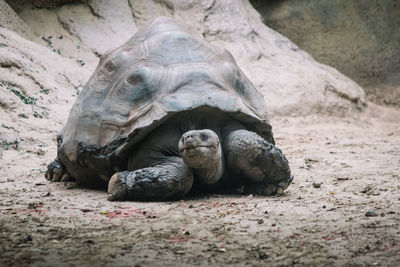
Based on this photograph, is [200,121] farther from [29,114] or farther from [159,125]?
[29,114]

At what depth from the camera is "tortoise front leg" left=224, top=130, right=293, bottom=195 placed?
3959 millimetres

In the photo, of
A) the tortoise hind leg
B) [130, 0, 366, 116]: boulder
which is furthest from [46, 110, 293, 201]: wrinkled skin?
[130, 0, 366, 116]: boulder

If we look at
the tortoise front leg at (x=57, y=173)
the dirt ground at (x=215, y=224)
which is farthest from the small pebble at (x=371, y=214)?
the tortoise front leg at (x=57, y=173)

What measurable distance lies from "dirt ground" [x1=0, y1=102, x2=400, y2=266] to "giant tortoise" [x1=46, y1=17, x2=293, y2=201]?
0.57ft

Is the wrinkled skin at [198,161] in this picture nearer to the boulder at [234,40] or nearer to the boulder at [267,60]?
the boulder at [234,40]

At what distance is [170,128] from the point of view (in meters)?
4.05

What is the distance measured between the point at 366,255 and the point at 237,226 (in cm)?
83

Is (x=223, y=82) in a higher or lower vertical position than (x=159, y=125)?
higher

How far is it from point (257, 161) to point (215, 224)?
1084 mm

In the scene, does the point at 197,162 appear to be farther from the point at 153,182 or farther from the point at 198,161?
the point at 153,182

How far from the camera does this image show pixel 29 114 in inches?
256

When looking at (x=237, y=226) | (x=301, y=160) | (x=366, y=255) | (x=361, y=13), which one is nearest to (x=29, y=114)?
(x=301, y=160)

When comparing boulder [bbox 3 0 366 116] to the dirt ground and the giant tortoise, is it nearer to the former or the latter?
the dirt ground

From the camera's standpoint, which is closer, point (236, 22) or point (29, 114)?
point (29, 114)
